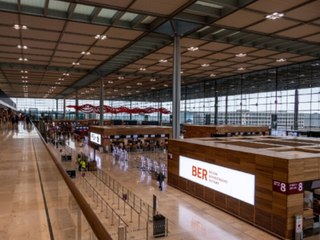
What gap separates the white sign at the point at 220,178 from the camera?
439 inches

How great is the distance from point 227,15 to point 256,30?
3162mm

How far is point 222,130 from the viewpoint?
2958 cm

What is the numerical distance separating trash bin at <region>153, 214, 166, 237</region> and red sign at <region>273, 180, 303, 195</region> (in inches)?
157

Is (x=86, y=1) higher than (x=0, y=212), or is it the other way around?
(x=86, y=1)

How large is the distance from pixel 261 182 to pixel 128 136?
2177 centimetres

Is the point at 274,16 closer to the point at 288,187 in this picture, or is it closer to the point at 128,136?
the point at 288,187

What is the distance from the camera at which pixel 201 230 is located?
10.4m

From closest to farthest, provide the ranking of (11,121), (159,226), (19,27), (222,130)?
(159,226), (19,27), (222,130), (11,121)

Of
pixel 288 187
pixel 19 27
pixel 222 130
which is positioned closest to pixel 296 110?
pixel 222 130

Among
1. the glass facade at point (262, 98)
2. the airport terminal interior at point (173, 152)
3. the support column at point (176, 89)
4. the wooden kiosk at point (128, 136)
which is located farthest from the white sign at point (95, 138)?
the support column at point (176, 89)

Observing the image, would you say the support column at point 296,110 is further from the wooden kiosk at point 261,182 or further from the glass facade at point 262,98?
the wooden kiosk at point 261,182

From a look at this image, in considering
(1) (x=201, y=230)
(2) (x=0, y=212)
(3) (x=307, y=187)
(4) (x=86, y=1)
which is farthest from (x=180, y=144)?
(2) (x=0, y=212)

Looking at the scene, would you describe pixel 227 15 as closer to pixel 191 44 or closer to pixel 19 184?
pixel 191 44

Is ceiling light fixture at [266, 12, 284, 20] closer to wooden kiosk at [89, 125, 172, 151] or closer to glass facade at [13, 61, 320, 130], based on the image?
glass facade at [13, 61, 320, 130]
